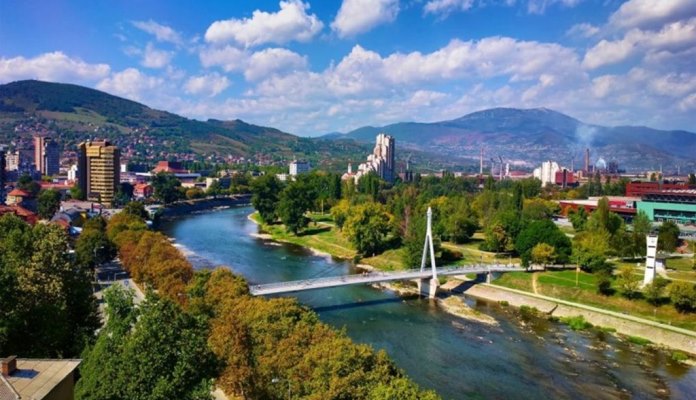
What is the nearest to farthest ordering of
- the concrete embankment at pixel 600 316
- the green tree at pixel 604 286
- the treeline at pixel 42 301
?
the treeline at pixel 42 301, the concrete embankment at pixel 600 316, the green tree at pixel 604 286

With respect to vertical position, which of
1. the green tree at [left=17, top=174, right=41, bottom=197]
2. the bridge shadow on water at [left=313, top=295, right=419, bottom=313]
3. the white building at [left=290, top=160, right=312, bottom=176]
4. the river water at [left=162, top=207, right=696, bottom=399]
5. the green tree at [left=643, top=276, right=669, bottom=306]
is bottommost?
the river water at [left=162, top=207, right=696, bottom=399]

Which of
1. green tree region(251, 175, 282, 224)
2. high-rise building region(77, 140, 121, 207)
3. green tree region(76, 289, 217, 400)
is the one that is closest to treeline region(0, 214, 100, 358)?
green tree region(76, 289, 217, 400)

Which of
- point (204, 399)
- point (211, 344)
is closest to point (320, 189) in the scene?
point (211, 344)

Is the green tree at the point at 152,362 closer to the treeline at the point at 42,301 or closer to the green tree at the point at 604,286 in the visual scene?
the treeline at the point at 42,301

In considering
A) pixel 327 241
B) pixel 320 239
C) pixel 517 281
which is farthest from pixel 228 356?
pixel 320 239

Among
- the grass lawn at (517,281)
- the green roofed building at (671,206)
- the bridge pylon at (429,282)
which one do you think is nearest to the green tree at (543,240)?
the grass lawn at (517,281)

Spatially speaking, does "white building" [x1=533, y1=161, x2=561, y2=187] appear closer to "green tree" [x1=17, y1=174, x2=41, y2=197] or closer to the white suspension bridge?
the white suspension bridge
